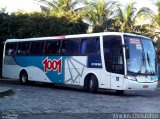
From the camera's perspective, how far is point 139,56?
19812 millimetres

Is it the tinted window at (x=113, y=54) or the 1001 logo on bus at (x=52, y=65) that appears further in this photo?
the 1001 logo on bus at (x=52, y=65)

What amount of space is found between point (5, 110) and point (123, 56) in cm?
872

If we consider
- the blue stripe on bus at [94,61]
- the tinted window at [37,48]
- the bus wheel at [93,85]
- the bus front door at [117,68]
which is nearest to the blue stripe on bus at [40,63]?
the tinted window at [37,48]

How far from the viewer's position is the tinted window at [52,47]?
77.7 ft

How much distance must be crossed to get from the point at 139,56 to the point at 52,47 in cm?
622

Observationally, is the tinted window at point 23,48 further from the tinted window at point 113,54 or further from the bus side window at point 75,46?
the tinted window at point 113,54

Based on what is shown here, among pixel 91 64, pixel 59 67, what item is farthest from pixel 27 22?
pixel 91 64

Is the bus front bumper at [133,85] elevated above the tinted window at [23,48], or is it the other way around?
the tinted window at [23,48]

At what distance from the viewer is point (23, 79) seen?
26828mm

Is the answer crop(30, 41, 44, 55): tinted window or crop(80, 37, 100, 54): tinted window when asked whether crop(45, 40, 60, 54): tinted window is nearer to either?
crop(30, 41, 44, 55): tinted window

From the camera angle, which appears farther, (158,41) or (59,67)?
(158,41)

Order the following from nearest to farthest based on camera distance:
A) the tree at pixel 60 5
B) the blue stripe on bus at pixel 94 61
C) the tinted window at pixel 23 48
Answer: the blue stripe on bus at pixel 94 61 < the tinted window at pixel 23 48 < the tree at pixel 60 5

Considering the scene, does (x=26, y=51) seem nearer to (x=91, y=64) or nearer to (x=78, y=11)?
(x=91, y=64)

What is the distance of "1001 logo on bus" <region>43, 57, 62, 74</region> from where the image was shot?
2339 centimetres
